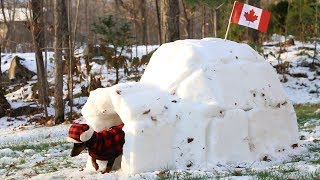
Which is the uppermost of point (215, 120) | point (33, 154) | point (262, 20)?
point (262, 20)

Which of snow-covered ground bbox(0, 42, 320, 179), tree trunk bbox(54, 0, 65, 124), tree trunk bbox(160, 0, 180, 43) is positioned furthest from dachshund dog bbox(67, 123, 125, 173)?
tree trunk bbox(54, 0, 65, 124)

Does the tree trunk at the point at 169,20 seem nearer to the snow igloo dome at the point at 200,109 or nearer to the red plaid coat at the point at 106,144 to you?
the snow igloo dome at the point at 200,109

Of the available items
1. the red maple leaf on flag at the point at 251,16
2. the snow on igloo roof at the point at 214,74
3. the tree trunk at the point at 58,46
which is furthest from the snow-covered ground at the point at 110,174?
the red maple leaf on flag at the point at 251,16

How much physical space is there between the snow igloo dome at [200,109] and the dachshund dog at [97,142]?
0.82 feet

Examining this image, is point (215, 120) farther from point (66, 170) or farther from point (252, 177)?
point (66, 170)

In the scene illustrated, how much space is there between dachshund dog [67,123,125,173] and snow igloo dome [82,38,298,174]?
25 centimetres

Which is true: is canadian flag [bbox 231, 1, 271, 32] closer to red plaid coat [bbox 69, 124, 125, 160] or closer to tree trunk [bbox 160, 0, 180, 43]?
red plaid coat [bbox 69, 124, 125, 160]

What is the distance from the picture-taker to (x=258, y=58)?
23.8 feet

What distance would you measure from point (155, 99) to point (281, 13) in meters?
20.0

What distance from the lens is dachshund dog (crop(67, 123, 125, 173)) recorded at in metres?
5.99

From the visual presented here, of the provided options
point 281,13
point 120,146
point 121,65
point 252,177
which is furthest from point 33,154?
point 281,13

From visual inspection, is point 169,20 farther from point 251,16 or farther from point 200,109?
point 200,109

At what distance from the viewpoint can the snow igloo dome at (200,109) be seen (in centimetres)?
602

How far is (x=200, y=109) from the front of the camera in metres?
6.18
